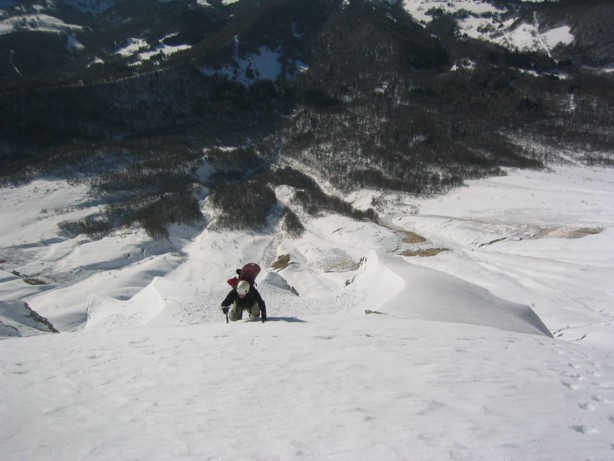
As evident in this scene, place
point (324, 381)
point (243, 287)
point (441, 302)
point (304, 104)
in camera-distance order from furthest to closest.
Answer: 1. point (304, 104)
2. point (441, 302)
3. point (243, 287)
4. point (324, 381)

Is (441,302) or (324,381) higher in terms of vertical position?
(324,381)

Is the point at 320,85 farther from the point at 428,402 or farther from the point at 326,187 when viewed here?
the point at 428,402

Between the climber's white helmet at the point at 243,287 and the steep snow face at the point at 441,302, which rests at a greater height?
the climber's white helmet at the point at 243,287

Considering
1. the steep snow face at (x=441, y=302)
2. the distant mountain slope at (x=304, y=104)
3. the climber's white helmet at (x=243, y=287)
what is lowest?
the steep snow face at (x=441, y=302)

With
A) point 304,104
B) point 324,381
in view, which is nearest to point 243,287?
point 324,381

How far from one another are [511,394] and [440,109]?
11603cm

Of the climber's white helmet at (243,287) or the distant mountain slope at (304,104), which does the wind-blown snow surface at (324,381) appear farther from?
the distant mountain slope at (304,104)

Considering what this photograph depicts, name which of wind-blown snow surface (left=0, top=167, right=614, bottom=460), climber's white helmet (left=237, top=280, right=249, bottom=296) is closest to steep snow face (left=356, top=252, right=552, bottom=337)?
wind-blown snow surface (left=0, top=167, right=614, bottom=460)

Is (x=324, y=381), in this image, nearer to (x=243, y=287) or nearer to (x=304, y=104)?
(x=243, y=287)

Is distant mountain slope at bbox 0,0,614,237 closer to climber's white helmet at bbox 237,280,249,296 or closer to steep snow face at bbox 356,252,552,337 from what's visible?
steep snow face at bbox 356,252,552,337

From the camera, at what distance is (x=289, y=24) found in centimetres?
16875

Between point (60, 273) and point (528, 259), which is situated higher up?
point (528, 259)

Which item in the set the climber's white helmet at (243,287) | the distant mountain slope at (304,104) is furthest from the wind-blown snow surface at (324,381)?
the distant mountain slope at (304,104)

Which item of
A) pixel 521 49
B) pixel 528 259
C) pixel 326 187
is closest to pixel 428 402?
pixel 528 259
